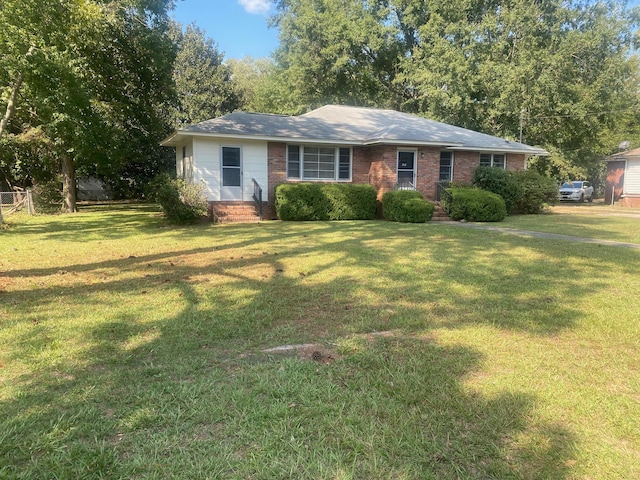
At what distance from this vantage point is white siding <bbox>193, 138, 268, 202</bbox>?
14461 mm

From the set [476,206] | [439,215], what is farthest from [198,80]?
[476,206]

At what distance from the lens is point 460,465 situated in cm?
217

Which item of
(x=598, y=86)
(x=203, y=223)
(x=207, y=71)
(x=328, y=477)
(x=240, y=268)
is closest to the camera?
(x=328, y=477)

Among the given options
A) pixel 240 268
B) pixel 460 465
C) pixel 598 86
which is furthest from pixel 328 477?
pixel 598 86

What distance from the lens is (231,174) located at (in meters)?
15.0

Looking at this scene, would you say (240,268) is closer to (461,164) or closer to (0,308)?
(0,308)

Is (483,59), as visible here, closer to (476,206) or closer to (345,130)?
(345,130)

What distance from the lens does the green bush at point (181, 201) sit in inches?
516

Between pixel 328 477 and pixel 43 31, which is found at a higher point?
pixel 43 31

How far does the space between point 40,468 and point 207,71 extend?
30.4 metres

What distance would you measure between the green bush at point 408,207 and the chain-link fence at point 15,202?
46.7ft

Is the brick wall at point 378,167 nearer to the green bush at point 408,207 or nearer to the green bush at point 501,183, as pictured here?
the green bush at point 408,207

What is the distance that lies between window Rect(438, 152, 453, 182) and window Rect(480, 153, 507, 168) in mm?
1611

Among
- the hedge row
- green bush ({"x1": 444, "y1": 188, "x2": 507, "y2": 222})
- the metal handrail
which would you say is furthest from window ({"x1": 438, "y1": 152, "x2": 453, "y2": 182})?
the metal handrail
